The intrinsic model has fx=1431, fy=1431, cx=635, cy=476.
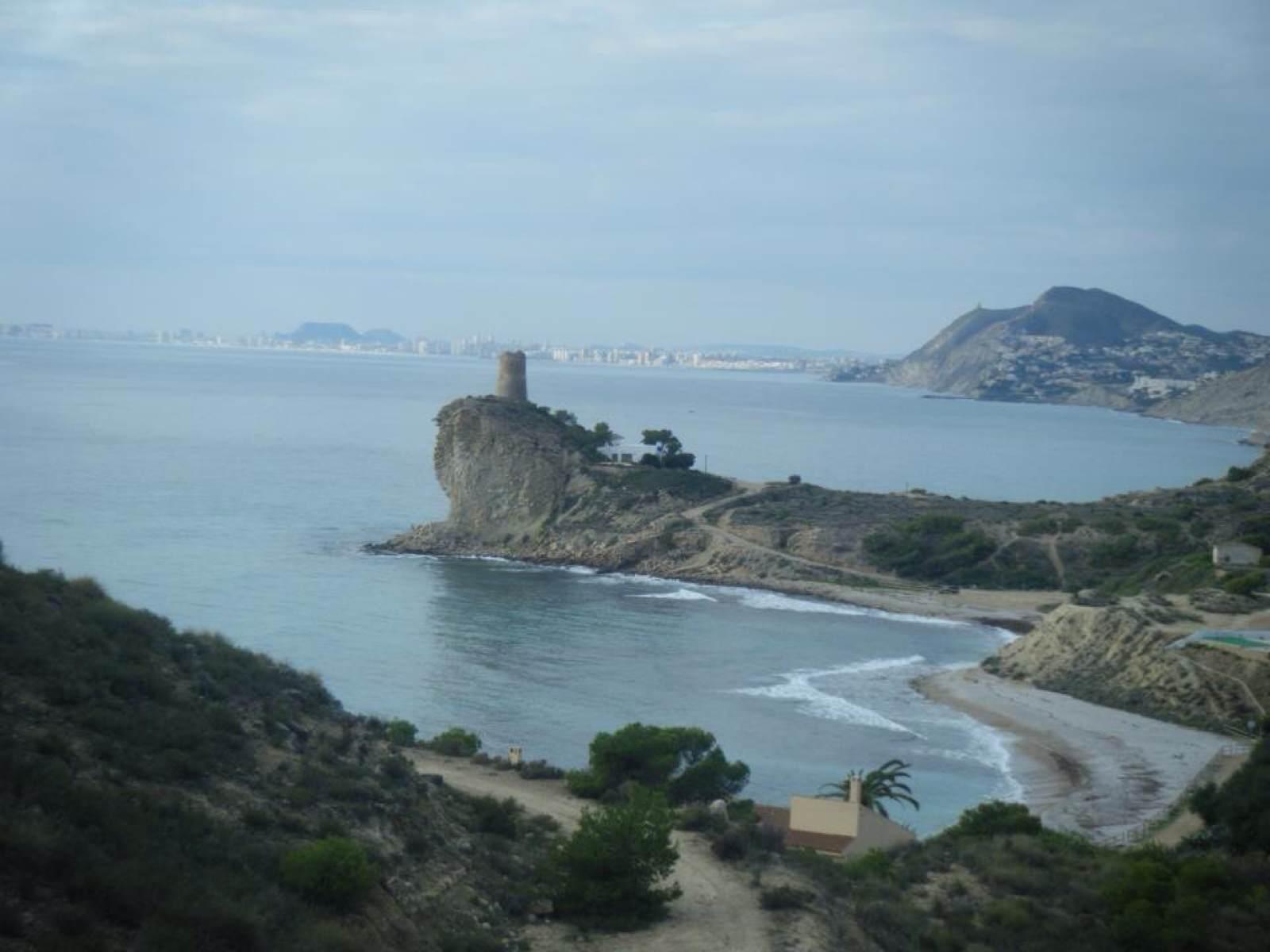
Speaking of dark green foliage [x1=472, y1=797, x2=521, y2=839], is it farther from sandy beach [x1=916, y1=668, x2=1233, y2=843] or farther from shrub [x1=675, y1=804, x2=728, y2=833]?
sandy beach [x1=916, y1=668, x2=1233, y2=843]

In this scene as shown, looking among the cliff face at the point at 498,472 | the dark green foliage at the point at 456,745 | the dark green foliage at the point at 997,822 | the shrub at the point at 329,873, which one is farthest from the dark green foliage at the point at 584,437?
the shrub at the point at 329,873

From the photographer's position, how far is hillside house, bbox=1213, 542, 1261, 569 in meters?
48.5

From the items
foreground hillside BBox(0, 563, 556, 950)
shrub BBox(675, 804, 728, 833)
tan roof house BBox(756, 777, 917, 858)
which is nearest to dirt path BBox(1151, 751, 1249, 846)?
tan roof house BBox(756, 777, 917, 858)

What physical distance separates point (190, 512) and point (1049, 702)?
4393 centimetres

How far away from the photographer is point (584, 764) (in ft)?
90.5

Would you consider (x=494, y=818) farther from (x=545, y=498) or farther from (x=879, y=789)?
(x=545, y=498)

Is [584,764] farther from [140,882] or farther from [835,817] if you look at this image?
[140,882]

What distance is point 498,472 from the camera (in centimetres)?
6981

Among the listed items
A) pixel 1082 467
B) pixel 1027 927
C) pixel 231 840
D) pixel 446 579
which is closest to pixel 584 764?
pixel 1027 927

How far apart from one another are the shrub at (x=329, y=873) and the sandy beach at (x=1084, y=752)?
52.8 feet

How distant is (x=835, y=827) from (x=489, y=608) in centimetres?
3010

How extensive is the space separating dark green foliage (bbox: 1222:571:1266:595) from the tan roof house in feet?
86.4

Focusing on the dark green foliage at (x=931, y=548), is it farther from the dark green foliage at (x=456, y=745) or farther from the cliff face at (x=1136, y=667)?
the dark green foliage at (x=456, y=745)

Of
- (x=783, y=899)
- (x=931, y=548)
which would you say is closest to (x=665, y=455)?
(x=931, y=548)
